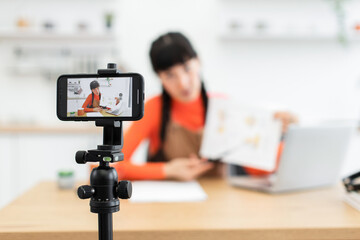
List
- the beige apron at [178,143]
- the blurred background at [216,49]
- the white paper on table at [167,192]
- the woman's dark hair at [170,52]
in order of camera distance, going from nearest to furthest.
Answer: the white paper on table at [167,192], the woman's dark hair at [170,52], the beige apron at [178,143], the blurred background at [216,49]

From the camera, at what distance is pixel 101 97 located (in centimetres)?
65

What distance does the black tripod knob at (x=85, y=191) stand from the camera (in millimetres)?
592

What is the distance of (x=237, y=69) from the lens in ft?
11.5

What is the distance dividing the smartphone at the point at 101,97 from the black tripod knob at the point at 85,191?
0.40ft

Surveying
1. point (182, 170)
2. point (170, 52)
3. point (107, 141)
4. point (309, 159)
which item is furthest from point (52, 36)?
point (107, 141)

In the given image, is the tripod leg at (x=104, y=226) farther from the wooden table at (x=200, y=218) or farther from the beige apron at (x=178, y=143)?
the beige apron at (x=178, y=143)

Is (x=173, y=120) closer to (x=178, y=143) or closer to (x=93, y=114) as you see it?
(x=178, y=143)

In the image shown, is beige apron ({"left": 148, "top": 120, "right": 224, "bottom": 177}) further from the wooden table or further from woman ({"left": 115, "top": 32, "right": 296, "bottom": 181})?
the wooden table

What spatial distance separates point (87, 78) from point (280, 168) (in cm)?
66

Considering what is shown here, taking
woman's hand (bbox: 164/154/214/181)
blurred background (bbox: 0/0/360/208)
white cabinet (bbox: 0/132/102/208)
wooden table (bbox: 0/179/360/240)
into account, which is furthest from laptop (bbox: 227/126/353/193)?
blurred background (bbox: 0/0/360/208)

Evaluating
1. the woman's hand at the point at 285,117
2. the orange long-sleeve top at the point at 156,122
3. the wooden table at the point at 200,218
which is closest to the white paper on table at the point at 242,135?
the woman's hand at the point at 285,117

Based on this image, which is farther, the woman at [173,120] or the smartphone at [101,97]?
the woman at [173,120]

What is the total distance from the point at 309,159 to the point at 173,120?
730mm

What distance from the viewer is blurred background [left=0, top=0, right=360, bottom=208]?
3.43m
